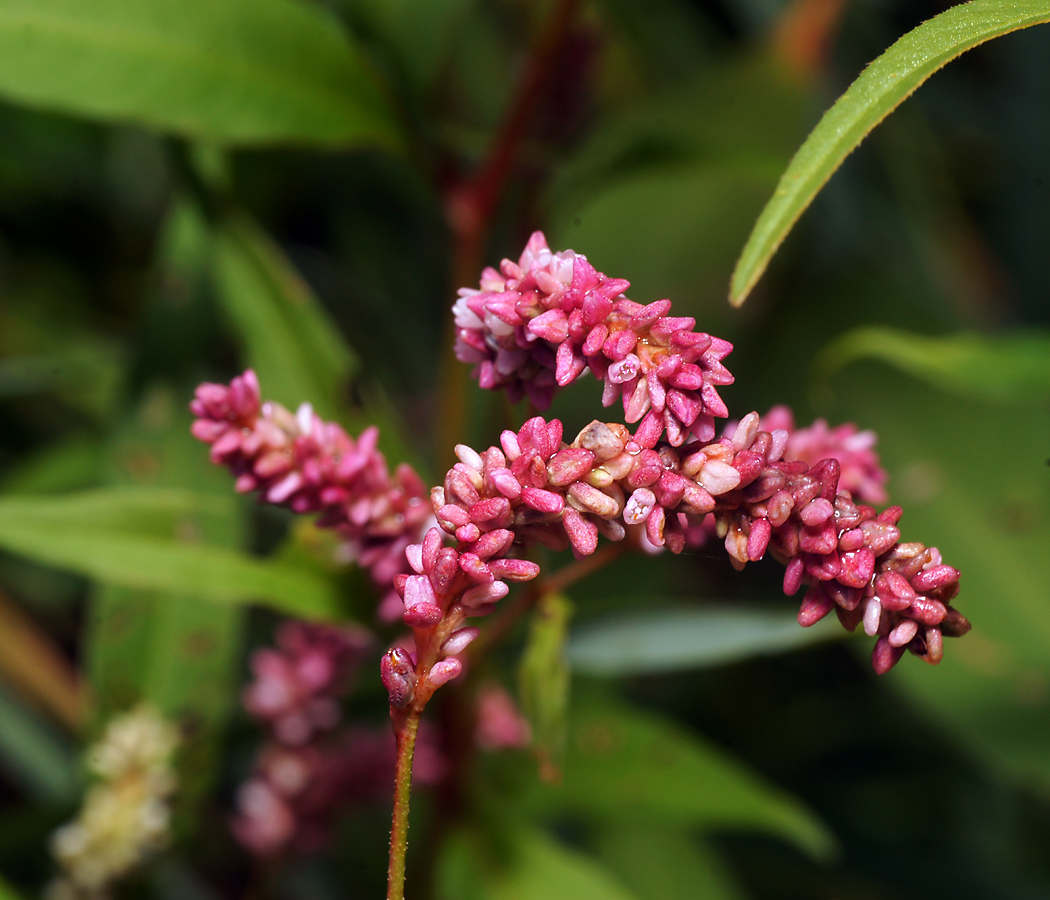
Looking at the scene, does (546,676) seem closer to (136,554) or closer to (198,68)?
(136,554)

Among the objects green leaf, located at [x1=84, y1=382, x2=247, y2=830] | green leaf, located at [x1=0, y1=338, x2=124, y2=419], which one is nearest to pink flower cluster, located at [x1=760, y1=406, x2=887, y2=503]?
green leaf, located at [x1=84, y1=382, x2=247, y2=830]

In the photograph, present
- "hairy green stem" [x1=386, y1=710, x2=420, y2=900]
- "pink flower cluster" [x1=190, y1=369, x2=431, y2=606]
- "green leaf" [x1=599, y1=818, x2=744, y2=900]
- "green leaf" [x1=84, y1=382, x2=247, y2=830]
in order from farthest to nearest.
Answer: "green leaf" [x1=599, y1=818, x2=744, y2=900]
"green leaf" [x1=84, y1=382, x2=247, y2=830]
"pink flower cluster" [x1=190, y1=369, x2=431, y2=606]
"hairy green stem" [x1=386, y1=710, x2=420, y2=900]

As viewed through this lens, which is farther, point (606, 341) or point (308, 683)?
point (308, 683)

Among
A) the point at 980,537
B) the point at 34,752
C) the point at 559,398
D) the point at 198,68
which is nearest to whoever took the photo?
the point at 198,68

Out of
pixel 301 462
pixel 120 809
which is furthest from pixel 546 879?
pixel 301 462

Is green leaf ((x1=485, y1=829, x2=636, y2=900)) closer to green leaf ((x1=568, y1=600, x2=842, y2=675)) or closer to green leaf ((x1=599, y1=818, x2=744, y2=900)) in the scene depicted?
green leaf ((x1=568, y1=600, x2=842, y2=675))

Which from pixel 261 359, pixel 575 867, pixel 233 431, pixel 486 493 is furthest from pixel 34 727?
pixel 486 493
